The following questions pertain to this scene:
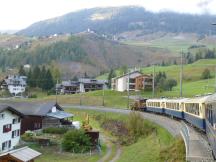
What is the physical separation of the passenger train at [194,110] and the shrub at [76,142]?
469 inches

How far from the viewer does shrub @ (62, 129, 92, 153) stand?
53062 millimetres

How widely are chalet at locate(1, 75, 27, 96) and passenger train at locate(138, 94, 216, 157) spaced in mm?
67339

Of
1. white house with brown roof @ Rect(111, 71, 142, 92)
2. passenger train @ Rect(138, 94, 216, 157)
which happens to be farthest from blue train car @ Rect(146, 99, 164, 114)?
white house with brown roof @ Rect(111, 71, 142, 92)

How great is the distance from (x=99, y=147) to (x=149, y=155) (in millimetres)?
18077

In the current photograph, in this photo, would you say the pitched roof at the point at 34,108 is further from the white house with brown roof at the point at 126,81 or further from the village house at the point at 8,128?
the white house with brown roof at the point at 126,81

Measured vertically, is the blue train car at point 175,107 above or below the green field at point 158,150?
above

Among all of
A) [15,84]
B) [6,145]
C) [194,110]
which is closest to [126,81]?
[15,84]

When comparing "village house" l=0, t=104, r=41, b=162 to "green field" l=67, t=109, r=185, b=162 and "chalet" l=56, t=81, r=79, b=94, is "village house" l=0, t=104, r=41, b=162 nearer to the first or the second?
"green field" l=67, t=109, r=185, b=162

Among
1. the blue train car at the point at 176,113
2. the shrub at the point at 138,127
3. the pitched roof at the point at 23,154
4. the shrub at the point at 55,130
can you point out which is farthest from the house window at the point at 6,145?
the pitched roof at the point at 23,154

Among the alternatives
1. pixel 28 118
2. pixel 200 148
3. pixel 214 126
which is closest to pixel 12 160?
pixel 200 148

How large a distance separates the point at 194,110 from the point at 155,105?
3640 cm

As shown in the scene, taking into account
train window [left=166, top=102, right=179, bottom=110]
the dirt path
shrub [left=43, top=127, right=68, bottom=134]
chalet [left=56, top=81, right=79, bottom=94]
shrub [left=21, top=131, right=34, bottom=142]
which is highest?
chalet [left=56, top=81, right=79, bottom=94]

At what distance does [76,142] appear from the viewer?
53.8 meters

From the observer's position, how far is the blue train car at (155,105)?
64875 mm
